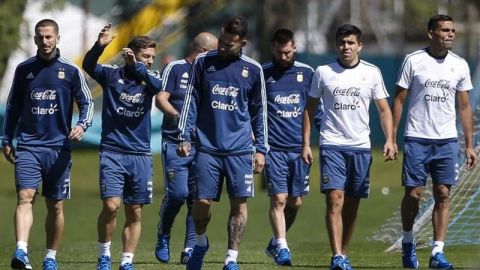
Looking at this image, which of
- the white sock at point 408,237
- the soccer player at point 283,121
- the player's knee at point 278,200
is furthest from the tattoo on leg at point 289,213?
the white sock at point 408,237

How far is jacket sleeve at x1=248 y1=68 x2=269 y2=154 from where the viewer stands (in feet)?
39.5

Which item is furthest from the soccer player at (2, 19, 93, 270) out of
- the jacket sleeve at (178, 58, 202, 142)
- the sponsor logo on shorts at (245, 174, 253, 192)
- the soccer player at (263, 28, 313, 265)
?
the soccer player at (263, 28, 313, 265)

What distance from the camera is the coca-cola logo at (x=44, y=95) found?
12.7 metres

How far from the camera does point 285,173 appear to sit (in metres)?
14.3

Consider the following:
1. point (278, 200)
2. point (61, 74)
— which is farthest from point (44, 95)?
point (278, 200)

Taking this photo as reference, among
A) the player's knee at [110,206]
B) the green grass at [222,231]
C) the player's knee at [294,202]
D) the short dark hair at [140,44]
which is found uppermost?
the short dark hair at [140,44]

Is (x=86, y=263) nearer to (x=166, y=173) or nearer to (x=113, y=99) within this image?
(x=166, y=173)

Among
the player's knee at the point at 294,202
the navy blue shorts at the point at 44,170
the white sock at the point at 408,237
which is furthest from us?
the player's knee at the point at 294,202

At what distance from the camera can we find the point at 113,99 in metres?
12.6

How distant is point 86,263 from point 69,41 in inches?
795

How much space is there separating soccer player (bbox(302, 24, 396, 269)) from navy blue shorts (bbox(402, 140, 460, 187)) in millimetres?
496

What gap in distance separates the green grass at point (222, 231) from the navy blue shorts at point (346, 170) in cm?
96

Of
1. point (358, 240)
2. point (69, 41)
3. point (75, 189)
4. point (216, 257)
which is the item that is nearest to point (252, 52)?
point (69, 41)

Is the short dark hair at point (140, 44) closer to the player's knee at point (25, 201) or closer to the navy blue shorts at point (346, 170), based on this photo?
the player's knee at point (25, 201)
